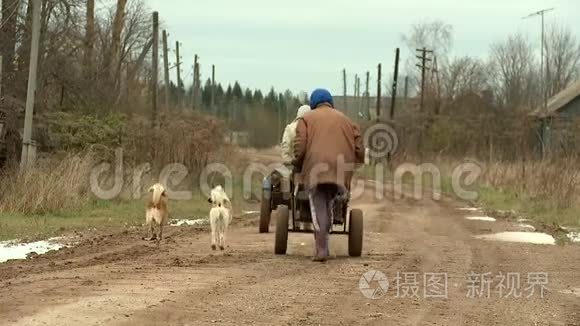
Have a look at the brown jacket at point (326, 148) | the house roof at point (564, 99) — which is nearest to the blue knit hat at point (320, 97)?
the brown jacket at point (326, 148)

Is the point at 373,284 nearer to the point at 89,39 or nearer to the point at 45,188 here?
the point at 45,188

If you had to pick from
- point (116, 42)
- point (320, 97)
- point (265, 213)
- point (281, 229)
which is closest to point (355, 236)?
point (281, 229)

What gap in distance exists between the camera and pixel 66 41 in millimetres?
30422

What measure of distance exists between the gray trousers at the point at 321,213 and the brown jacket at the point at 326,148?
0.15 m

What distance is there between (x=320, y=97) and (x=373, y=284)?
11.1ft

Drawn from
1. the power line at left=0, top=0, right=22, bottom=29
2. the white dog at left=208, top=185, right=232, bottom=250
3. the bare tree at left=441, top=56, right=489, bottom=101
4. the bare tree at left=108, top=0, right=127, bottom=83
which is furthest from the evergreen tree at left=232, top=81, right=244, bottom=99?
the white dog at left=208, top=185, right=232, bottom=250

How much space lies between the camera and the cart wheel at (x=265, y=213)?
601 inches

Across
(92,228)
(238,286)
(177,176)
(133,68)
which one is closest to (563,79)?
(133,68)

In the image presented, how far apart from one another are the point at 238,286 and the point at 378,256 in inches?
150

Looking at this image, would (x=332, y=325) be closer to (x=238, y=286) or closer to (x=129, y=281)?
(x=238, y=286)

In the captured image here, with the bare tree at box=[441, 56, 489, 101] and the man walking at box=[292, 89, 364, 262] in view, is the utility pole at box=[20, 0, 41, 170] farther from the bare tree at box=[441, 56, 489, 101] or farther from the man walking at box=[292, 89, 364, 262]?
the bare tree at box=[441, 56, 489, 101]

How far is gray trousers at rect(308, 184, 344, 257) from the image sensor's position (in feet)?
40.3

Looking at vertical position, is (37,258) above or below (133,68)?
below

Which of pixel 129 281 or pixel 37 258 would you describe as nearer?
pixel 129 281
